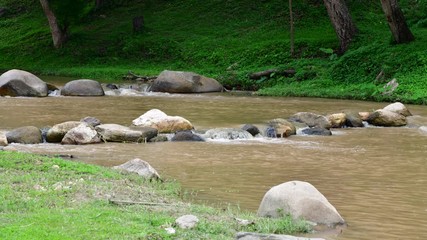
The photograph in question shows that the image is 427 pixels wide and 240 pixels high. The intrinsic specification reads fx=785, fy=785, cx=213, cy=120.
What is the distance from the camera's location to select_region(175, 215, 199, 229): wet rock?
26.2 ft

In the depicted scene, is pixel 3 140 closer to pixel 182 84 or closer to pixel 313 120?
pixel 313 120

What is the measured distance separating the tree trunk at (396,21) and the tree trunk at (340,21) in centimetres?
280

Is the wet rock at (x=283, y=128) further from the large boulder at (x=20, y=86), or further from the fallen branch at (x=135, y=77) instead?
the fallen branch at (x=135, y=77)

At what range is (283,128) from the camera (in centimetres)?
1733

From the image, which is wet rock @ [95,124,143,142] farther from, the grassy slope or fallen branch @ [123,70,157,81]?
fallen branch @ [123,70,157,81]

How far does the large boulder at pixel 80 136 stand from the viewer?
1545cm

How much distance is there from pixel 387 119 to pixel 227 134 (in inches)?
179

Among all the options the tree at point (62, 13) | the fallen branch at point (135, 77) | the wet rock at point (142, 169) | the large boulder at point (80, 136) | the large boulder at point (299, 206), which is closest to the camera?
the large boulder at point (299, 206)

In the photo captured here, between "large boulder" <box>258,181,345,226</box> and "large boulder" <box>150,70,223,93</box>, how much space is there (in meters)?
18.8

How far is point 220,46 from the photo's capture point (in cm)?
3506

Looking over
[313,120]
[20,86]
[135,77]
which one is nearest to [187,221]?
[313,120]

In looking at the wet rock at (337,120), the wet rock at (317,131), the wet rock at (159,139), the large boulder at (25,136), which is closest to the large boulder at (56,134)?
the large boulder at (25,136)

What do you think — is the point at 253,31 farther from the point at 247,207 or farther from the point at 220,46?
Result: the point at 247,207

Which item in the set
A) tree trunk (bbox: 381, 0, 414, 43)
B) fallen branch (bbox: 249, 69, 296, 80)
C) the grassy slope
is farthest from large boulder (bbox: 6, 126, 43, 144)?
tree trunk (bbox: 381, 0, 414, 43)
